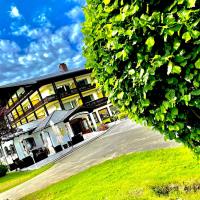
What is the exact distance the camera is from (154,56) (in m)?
4.09

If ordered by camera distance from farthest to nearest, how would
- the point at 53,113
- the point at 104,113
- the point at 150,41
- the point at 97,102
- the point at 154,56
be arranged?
the point at 97,102, the point at 104,113, the point at 53,113, the point at 154,56, the point at 150,41

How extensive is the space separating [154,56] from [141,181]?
20.9ft

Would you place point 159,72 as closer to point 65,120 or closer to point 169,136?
point 169,136

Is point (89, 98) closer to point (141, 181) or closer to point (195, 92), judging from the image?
point (141, 181)

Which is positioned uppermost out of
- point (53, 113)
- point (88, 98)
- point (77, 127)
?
point (88, 98)

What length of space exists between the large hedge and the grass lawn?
61.9 inches

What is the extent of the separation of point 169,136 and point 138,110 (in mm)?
642

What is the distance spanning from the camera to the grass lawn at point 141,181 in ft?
25.9

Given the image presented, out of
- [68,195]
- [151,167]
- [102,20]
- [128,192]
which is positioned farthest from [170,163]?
[102,20]

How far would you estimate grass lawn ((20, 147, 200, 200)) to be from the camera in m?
7.89

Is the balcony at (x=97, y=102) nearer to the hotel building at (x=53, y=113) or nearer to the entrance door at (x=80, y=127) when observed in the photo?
the hotel building at (x=53, y=113)

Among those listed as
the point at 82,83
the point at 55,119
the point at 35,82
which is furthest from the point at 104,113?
the point at 55,119

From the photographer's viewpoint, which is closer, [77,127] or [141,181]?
[141,181]

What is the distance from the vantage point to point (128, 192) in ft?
29.4
